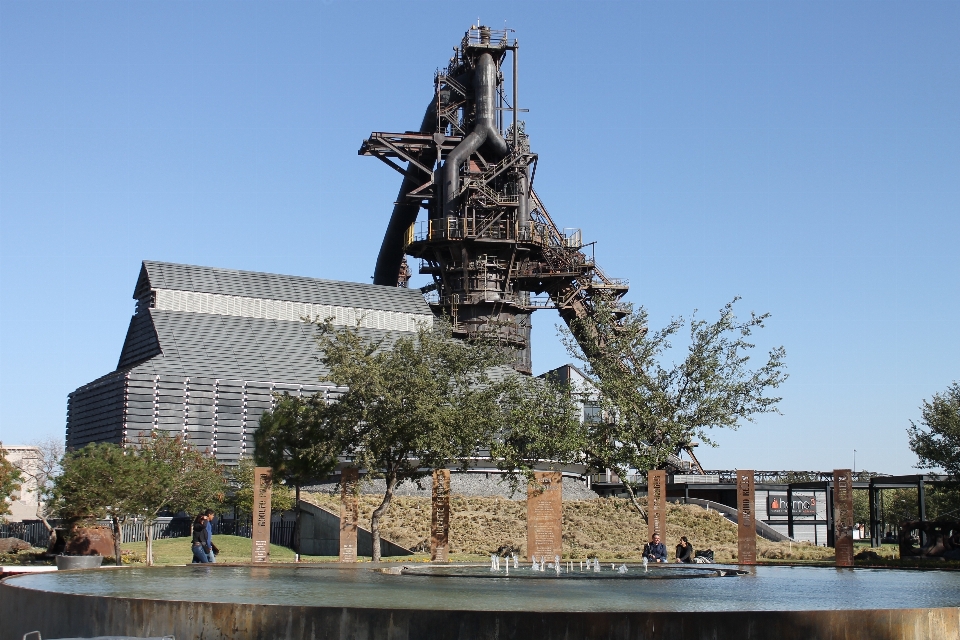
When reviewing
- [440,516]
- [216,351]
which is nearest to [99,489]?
[440,516]

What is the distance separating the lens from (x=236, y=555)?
48750 millimetres

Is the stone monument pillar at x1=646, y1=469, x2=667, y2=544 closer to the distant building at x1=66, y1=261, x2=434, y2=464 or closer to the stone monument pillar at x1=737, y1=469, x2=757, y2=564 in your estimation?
the stone monument pillar at x1=737, y1=469, x2=757, y2=564

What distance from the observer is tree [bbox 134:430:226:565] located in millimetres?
39406

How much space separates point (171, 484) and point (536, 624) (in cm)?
2912

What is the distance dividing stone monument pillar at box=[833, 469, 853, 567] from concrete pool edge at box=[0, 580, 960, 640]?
65.2ft

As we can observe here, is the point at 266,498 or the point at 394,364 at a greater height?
the point at 394,364

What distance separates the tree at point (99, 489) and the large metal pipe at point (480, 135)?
178ft

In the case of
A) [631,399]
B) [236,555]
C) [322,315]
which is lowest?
[236,555]

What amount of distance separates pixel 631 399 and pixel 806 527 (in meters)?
42.3

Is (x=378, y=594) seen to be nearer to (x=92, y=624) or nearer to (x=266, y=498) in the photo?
(x=92, y=624)

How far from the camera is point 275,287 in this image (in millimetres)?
89312

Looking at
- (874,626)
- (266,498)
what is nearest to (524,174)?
(266,498)

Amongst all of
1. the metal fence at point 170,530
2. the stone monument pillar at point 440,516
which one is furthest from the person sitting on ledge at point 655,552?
the metal fence at point 170,530

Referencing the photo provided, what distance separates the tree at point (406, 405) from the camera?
1617 inches
